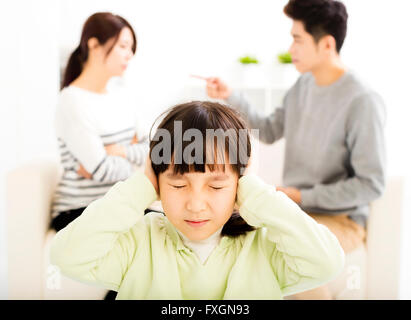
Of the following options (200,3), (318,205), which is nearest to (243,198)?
(318,205)

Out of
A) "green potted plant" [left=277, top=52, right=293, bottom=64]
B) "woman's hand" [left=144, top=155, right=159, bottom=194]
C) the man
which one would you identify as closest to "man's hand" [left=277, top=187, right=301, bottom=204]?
the man

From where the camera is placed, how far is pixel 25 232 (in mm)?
1072

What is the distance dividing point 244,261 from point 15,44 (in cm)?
80

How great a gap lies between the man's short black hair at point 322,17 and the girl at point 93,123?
0.39m

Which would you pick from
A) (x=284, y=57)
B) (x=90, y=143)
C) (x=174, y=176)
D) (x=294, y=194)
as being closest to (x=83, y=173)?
(x=90, y=143)

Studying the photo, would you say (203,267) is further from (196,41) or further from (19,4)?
(196,41)

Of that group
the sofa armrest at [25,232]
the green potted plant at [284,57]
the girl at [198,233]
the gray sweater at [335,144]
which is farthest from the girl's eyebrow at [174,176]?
the green potted plant at [284,57]

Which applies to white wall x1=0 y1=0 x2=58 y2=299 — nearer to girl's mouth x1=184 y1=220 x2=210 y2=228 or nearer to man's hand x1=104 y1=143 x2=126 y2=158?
man's hand x1=104 y1=143 x2=126 y2=158

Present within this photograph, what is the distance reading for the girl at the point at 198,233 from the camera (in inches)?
21.5

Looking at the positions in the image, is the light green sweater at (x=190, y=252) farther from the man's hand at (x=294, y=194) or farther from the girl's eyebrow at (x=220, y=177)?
the man's hand at (x=294, y=194)

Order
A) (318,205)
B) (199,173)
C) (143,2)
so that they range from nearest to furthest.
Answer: (199,173), (318,205), (143,2)

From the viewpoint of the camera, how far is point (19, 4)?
1081 millimetres

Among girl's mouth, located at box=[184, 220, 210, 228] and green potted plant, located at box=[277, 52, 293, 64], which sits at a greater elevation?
green potted plant, located at box=[277, 52, 293, 64]

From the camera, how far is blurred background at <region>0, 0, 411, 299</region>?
1101 mm
